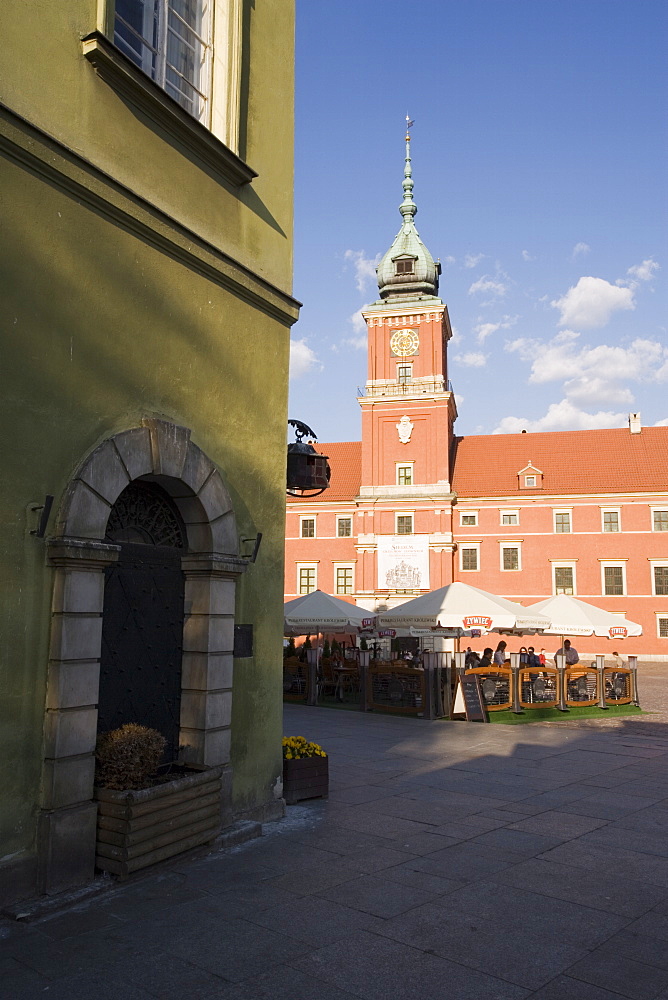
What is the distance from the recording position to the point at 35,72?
5699 mm

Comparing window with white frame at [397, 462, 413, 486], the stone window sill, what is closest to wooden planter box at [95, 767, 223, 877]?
the stone window sill

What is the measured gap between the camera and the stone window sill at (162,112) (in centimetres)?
613

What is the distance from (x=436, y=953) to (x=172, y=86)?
25.1ft

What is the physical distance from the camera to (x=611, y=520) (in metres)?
46.0

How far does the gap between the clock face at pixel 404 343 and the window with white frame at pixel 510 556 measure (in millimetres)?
13225

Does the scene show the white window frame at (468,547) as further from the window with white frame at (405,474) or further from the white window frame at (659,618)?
the white window frame at (659,618)

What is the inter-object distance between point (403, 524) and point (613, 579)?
12.5 meters

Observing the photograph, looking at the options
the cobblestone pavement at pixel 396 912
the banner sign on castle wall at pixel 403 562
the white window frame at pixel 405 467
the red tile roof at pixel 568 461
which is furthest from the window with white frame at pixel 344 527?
the cobblestone pavement at pixel 396 912

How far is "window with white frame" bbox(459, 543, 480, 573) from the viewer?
47.0m

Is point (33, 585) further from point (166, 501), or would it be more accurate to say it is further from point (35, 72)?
point (35, 72)

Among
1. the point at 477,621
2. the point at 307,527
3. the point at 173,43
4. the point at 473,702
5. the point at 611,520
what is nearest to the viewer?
the point at 173,43

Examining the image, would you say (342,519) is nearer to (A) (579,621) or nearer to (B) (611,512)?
(B) (611,512)

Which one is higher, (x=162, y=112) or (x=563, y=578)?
(x=162, y=112)

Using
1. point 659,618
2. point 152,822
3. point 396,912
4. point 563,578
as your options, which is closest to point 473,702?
point 396,912
